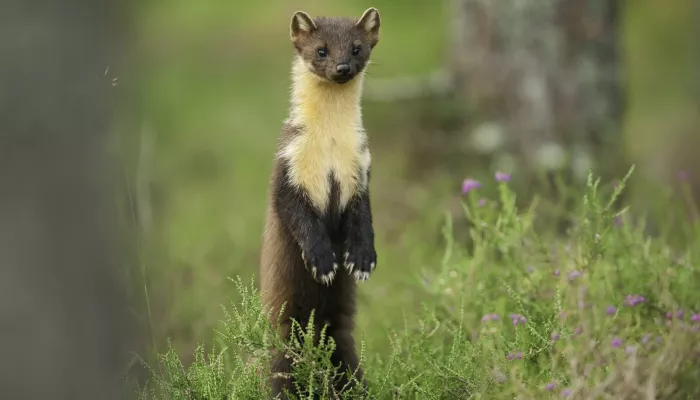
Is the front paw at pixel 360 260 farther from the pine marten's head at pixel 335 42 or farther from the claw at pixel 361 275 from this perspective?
the pine marten's head at pixel 335 42

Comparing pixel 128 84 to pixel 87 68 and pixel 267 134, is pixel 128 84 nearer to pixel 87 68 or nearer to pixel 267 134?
pixel 87 68

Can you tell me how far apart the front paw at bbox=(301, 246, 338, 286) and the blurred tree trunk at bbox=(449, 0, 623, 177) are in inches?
156

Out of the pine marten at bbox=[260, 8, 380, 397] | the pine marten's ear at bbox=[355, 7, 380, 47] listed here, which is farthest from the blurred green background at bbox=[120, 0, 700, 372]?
the pine marten's ear at bbox=[355, 7, 380, 47]

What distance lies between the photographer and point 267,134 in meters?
13.4

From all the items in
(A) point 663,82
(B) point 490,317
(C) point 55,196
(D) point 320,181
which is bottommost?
(A) point 663,82

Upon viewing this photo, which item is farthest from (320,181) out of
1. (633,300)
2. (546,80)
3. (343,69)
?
(546,80)

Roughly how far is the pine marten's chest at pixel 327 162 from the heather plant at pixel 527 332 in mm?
579

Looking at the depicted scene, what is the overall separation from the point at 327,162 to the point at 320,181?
0.09 meters

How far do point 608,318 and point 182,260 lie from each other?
11.2 ft

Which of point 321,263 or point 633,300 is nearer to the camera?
point 321,263

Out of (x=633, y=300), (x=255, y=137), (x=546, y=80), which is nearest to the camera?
(x=633, y=300)

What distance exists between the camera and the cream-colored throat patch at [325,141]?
520cm

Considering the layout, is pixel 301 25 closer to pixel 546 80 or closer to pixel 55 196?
pixel 55 196

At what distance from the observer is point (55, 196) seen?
3.78m
